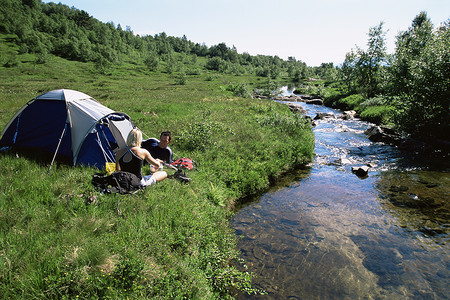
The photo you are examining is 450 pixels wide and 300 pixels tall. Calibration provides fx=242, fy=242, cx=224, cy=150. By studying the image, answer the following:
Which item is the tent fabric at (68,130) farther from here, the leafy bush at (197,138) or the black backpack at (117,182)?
the leafy bush at (197,138)

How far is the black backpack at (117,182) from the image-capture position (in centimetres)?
765

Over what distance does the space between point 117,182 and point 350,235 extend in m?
8.78

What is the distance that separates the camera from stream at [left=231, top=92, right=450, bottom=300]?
23.3ft

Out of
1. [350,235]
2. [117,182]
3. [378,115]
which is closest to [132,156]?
[117,182]

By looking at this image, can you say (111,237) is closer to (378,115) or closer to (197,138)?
(197,138)

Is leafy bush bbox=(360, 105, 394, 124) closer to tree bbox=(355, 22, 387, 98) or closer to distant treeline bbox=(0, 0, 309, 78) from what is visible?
tree bbox=(355, 22, 387, 98)

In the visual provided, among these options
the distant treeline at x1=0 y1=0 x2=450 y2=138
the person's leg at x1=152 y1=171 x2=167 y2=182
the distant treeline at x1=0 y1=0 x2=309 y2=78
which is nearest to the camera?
the person's leg at x1=152 y1=171 x2=167 y2=182

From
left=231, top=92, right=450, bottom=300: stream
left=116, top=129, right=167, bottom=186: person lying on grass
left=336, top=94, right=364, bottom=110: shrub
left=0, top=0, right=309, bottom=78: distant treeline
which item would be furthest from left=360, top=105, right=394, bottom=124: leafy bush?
left=0, top=0, right=309, bottom=78: distant treeline

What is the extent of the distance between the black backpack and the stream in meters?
4.38

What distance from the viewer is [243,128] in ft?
61.8

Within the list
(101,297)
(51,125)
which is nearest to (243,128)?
(51,125)

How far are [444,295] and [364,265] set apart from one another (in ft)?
6.51

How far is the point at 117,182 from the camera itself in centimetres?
767

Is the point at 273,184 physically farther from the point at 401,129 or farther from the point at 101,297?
the point at 401,129
